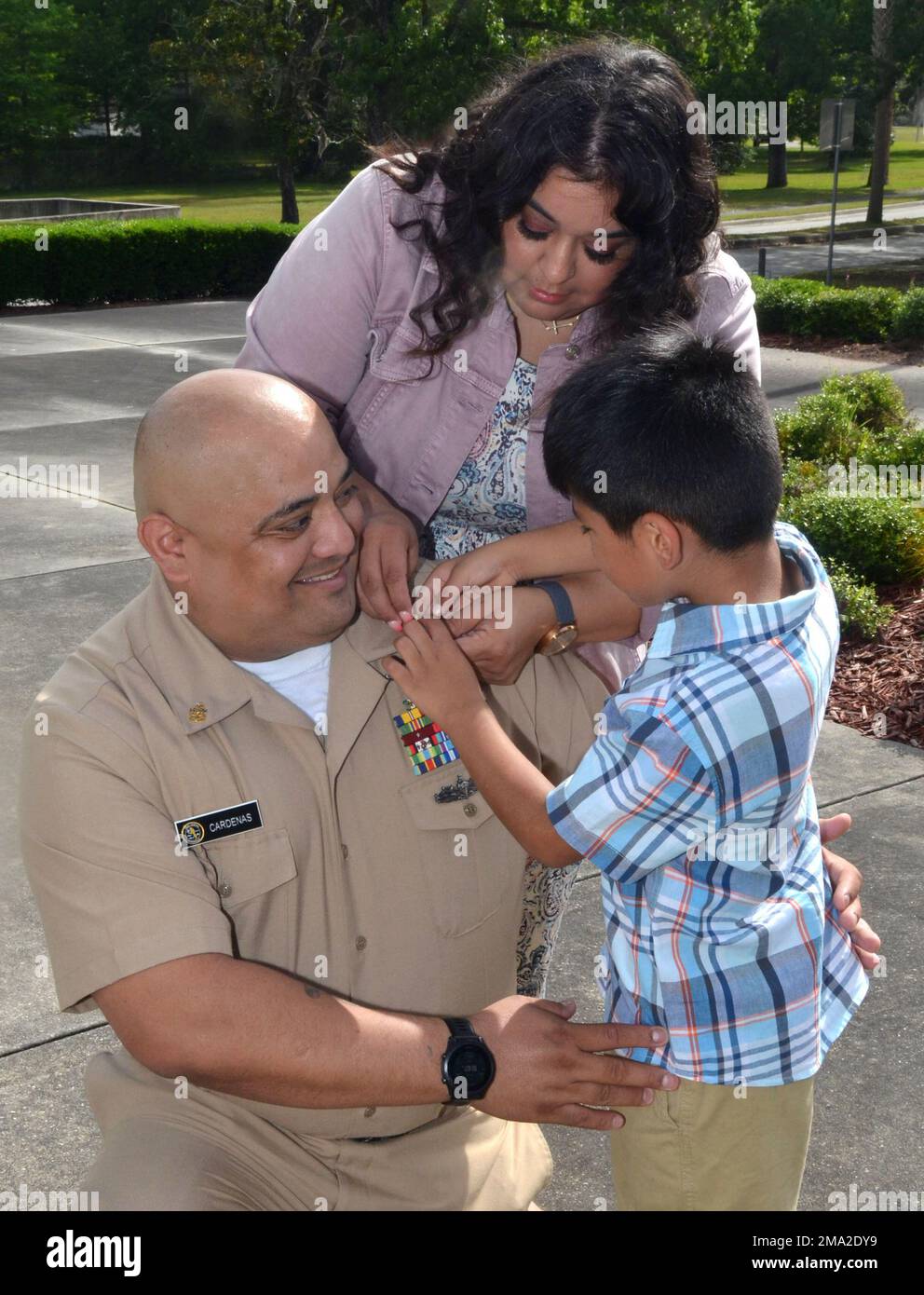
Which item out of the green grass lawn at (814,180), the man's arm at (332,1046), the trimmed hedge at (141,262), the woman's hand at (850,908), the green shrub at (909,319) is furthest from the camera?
the green grass lawn at (814,180)

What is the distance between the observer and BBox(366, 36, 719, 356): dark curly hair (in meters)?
2.49

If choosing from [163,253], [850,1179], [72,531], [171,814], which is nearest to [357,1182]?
[171,814]

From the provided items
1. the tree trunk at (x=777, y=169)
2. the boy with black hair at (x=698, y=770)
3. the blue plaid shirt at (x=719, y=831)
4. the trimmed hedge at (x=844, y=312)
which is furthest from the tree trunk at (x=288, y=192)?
the blue plaid shirt at (x=719, y=831)

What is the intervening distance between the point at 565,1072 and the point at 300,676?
852mm

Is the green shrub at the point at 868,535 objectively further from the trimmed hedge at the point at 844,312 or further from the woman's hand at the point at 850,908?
the trimmed hedge at the point at 844,312

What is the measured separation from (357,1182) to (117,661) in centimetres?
100

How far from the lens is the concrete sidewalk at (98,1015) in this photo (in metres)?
3.11

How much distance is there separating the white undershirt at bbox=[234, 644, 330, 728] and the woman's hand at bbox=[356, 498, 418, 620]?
0.16 metres

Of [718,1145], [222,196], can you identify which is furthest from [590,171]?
[222,196]

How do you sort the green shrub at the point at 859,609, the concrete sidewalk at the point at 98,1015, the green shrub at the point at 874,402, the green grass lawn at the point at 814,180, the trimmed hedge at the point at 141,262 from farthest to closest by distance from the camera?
the green grass lawn at the point at 814,180, the trimmed hedge at the point at 141,262, the green shrub at the point at 874,402, the green shrub at the point at 859,609, the concrete sidewalk at the point at 98,1015

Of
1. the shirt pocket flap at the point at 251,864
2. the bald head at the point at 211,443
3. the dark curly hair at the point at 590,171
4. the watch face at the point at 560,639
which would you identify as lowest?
the shirt pocket flap at the point at 251,864

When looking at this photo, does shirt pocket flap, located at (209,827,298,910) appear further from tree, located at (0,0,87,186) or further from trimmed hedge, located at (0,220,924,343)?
tree, located at (0,0,87,186)

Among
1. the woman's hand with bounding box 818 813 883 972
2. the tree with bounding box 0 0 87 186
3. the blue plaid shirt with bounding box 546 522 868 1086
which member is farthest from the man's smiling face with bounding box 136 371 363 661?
the tree with bounding box 0 0 87 186

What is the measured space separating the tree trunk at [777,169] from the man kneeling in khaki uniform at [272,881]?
52.1 metres
